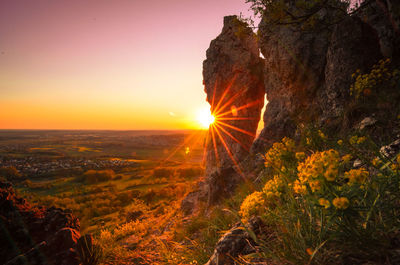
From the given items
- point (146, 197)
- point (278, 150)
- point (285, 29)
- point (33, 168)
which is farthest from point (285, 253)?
point (33, 168)

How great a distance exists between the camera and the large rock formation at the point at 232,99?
14.2 metres

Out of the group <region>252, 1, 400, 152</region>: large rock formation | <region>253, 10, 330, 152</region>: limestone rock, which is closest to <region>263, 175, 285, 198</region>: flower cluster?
<region>252, 1, 400, 152</region>: large rock formation

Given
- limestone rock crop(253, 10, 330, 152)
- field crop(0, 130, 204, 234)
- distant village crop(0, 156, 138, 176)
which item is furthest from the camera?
distant village crop(0, 156, 138, 176)

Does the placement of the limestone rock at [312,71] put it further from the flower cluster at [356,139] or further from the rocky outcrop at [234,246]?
the rocky outcrop at [234,246]

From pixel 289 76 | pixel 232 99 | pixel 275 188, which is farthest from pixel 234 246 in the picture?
pixel 232 99

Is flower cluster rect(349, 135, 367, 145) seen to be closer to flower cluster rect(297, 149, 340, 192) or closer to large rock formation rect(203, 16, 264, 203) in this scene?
flower cluster rect(297, 149, 340, 192)

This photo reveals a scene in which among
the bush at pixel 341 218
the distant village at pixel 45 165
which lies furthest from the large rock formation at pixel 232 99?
the distant village at pixel 45 165

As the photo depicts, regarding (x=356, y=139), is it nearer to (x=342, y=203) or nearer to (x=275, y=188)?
(x=275, y=188)

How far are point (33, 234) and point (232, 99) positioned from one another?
14.0m

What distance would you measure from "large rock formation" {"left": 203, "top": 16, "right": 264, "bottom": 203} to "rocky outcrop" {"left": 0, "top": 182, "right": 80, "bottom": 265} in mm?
10205

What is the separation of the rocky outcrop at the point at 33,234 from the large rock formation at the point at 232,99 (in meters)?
10.2

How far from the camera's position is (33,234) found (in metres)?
4.94

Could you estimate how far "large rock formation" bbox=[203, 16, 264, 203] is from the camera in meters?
14.2

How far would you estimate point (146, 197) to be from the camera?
143 ft
